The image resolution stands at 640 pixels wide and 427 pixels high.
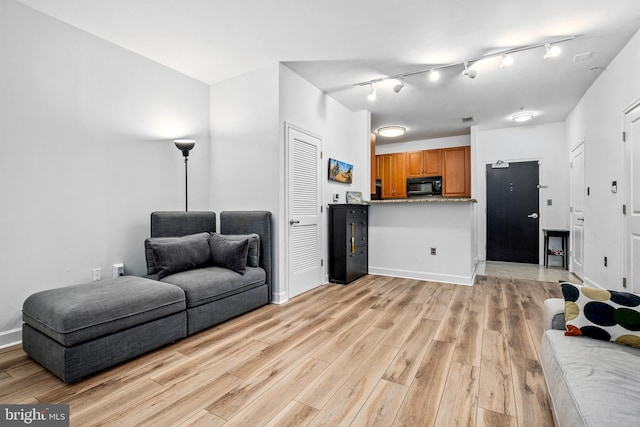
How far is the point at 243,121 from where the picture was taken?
352cm

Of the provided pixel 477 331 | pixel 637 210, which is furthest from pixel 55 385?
pixel 637 210

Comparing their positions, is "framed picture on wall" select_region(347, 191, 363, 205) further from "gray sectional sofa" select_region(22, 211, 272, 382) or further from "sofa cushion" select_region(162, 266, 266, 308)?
"sofa cushion" select_region(162, 266, 266, 308)

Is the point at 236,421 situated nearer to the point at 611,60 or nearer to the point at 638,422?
the point at 638,422

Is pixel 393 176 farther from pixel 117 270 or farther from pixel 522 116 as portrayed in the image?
pixel 117 270

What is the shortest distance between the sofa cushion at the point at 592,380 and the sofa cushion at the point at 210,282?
2.33 metres

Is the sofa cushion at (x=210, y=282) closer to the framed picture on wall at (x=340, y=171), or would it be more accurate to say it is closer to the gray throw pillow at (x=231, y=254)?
the gray throw pillow at (x=231, y=254)

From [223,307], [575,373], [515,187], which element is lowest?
[223,307]

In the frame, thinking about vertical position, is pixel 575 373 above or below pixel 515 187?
below

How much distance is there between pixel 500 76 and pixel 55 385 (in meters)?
5.01

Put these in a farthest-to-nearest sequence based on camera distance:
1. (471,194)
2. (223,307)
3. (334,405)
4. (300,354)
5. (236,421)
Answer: (471,194) < (223,307) < (300,354) < (334,405) < (236,421)

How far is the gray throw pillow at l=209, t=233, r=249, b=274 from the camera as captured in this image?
290cm

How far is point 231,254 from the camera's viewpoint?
2906mm

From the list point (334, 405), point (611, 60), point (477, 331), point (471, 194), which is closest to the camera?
point (334, 405)

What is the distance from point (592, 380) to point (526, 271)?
4.67m
